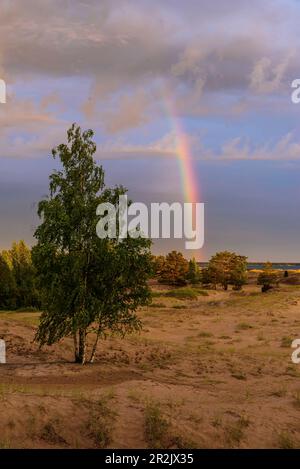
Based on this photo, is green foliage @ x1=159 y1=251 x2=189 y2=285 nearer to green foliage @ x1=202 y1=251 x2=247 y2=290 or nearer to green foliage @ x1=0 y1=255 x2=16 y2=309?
green foliage @ x1=202 y1=251 x2=247 y2=290

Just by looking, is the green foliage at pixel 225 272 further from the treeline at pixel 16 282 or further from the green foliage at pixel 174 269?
the treeline at pixel 16 282

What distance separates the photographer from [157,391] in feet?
56.9

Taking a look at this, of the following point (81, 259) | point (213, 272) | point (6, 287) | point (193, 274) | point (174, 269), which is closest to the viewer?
point (81, 259)

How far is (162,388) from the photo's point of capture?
59.3ft

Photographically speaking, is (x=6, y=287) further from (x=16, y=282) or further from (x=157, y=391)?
(x=157, y=391)

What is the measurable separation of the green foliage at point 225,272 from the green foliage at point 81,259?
66290mm

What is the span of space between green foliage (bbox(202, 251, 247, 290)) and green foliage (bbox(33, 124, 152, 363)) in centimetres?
6629

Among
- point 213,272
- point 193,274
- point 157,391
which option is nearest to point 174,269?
point 193,274

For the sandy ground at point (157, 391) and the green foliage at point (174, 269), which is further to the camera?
the green foliage at point (174, 269)

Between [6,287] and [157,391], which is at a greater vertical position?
[6,287]

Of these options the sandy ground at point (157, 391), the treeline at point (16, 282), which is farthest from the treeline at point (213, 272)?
the sandy ground at point (157, 391)

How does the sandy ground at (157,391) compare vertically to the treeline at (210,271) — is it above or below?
below

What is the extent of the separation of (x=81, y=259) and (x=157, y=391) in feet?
22.1

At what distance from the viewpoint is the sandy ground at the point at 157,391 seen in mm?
12875
